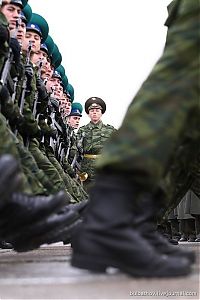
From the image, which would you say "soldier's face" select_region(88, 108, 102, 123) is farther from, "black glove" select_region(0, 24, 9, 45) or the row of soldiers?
"black glove" select_region(0, 24, 9, 45)

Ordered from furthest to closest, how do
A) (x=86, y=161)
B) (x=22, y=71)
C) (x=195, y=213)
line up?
1. (x=86, y=161)
2. (x=195, y=213)
3. (x=22, y=71)

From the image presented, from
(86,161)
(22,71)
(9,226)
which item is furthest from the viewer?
(86,161)

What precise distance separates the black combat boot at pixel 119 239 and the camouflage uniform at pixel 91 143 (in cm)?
700

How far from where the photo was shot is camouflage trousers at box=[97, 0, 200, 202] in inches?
60.0

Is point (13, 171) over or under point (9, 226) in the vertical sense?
over

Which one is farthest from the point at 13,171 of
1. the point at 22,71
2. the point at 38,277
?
the point at 22,71

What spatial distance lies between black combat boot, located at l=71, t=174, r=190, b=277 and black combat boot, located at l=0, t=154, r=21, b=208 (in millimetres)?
280

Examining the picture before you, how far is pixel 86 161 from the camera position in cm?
870

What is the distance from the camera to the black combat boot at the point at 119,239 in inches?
61.3

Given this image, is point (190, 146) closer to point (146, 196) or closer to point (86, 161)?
point (146, 196)

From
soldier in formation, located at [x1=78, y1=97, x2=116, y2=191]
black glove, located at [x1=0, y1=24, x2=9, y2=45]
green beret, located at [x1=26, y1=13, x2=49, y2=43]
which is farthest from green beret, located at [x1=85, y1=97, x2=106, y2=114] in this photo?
black glove, located at [x1=0, y1=24, x2=9, y2=45]

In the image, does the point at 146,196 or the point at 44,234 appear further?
the point at 44,234

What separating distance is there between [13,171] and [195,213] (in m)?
4.58

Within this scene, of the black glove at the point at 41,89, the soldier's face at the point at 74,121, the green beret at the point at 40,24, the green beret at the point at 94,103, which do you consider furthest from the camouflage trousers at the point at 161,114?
the soldier's face at the point at 74,121
